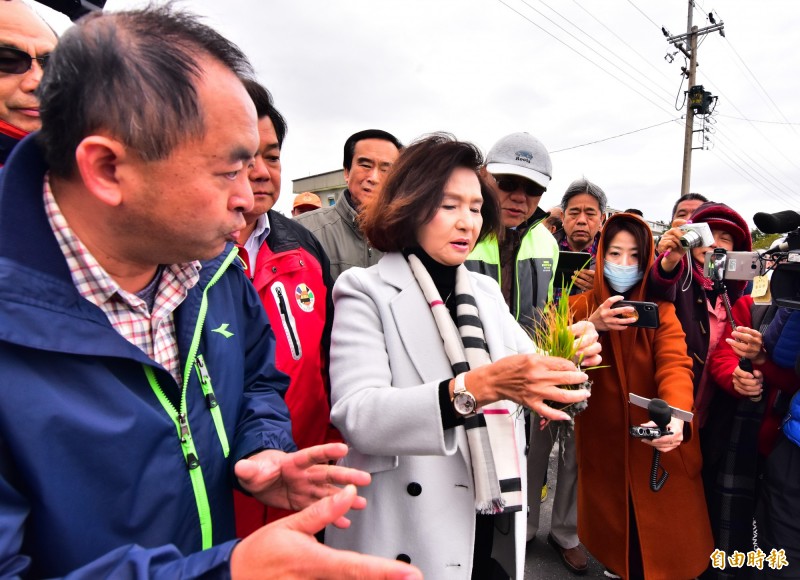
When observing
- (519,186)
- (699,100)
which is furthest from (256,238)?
(699,100)

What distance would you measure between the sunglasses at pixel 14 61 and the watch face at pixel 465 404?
1.90 metres

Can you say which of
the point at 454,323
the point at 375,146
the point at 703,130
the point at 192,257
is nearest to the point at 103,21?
the point at 192,257

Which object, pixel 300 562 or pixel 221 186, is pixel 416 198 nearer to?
pixel 221 186

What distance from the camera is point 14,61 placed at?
1607 mm

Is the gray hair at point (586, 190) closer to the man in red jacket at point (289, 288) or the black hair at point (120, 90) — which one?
the man in red jacket at point (289, 288)

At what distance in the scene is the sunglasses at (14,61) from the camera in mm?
1575

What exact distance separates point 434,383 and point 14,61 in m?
1.91

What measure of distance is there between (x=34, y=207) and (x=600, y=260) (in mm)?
2797

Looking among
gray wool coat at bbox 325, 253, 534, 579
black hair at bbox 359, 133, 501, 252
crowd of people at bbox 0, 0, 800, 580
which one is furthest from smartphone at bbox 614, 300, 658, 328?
black hair at bbox 359, 133, 501, 252

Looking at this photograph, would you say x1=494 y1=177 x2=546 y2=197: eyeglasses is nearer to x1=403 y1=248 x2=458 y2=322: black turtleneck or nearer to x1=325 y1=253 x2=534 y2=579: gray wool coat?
x1=403 y1=248 x2=458 y2=322: black turtleneck

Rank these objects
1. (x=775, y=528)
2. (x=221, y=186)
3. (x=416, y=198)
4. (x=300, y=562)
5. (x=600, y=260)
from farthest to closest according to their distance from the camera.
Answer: (x=600, y=260), (x=775, y=528), (x=416, y=198), (x=221, y=186), (x=300, y=562)

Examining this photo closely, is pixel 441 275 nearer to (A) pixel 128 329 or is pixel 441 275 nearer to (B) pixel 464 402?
(B) pixel 464 402

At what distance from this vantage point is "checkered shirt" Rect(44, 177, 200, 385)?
97 cm

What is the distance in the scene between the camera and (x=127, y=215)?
982mm
